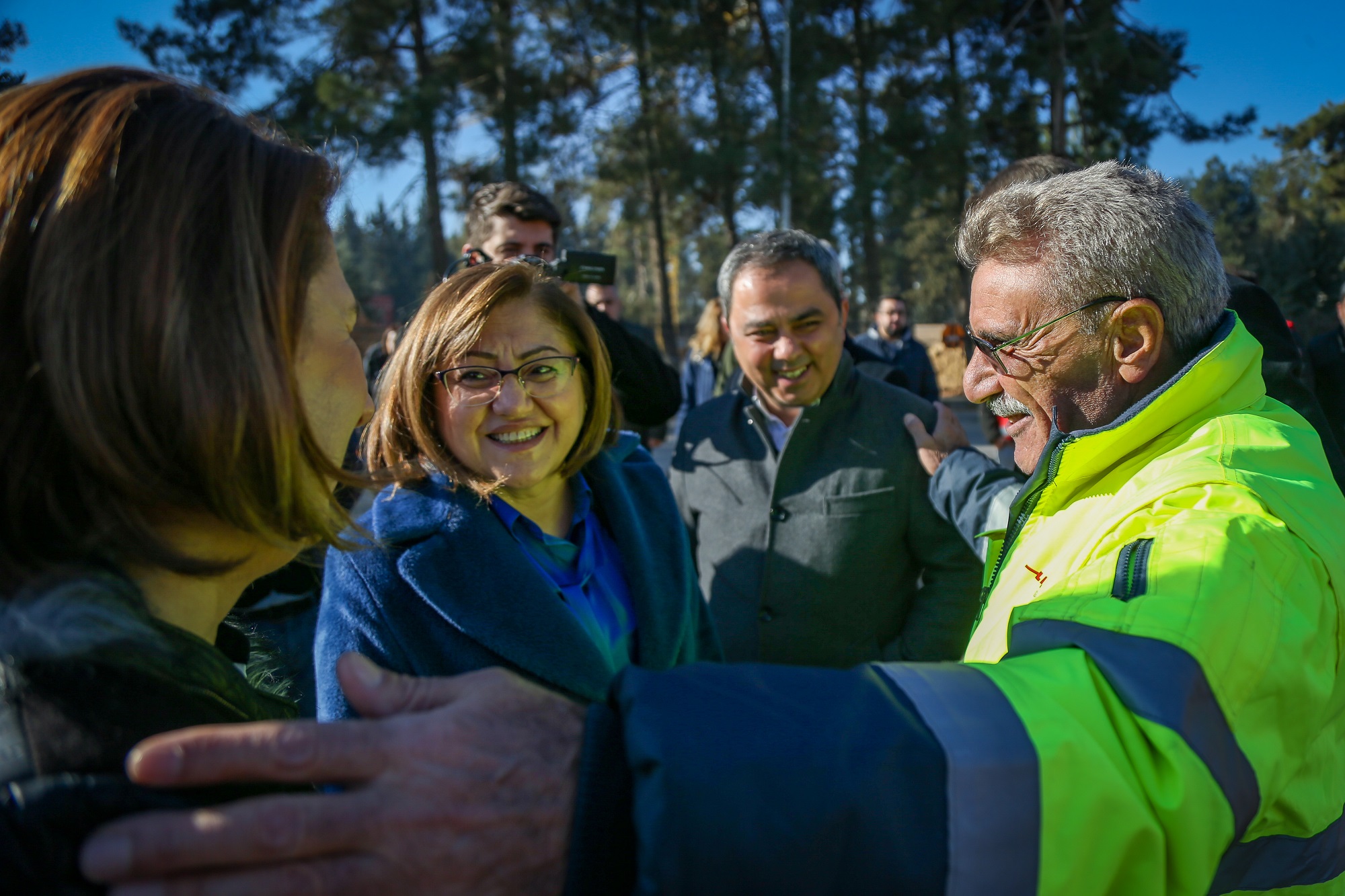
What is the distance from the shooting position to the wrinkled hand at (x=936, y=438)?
259cm

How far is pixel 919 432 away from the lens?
266 centimetres

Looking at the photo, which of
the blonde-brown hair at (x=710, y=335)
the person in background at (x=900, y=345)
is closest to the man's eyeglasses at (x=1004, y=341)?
the person in background at (x=900, y=345)

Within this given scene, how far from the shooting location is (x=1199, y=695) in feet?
2.96

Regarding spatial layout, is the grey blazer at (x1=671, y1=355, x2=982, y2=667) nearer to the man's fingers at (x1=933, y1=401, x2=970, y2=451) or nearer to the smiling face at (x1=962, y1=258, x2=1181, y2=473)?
the man's fingers at (x1=933, y1=401, x2=970, y2=451)

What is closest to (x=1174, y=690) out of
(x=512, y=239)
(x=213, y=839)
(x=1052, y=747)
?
(x=1052, y=747)

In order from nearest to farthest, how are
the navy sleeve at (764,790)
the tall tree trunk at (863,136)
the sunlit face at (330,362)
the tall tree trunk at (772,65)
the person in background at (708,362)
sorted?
1. the navy sleeve at (764,790)
2. the sunlit face at (330,362)
3. the person in background at (708,362)
4. the tall tree trunk at (863,136)
5. the tall tree trunk at (772,65)

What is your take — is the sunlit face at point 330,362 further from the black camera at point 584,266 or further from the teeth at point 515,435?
the black camera at point 584,266

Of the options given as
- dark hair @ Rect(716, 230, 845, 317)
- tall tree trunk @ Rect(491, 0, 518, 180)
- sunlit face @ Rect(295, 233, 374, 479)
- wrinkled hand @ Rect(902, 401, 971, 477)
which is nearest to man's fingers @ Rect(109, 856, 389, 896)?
sunlit face @ Rect(295, 233, 374, 479)

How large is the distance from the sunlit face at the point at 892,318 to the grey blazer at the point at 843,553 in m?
5.43

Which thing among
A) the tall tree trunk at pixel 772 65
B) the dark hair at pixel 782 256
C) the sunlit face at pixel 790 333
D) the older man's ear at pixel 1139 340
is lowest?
the older man's ear at pixel 1139 340

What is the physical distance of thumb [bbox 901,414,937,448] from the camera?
8.64ft

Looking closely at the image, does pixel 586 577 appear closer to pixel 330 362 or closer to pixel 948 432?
pixel 330 362

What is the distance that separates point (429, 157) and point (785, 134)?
22.9ft

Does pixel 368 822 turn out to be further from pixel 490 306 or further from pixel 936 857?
pixel 490 306
